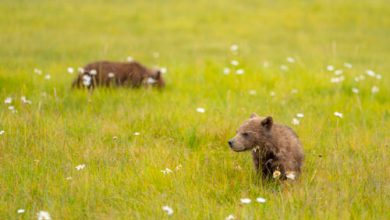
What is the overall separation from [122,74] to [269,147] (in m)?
4.65

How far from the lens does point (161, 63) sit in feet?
39.1

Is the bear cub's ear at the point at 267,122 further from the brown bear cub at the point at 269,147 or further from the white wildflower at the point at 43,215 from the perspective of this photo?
the white wildflower at the point at 43,215

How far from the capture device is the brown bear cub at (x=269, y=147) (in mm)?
4859

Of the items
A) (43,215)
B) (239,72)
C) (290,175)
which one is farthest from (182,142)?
(239,72)

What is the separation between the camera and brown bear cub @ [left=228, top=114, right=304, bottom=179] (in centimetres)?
486

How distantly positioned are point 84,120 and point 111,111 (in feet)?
2.23

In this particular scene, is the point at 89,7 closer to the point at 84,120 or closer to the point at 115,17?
the point at 115,17

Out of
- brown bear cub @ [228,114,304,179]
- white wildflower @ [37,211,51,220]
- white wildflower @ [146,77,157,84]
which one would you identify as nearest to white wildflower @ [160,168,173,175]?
brown bear cub @ [228,114,304,179]

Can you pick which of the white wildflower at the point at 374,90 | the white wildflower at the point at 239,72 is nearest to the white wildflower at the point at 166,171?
the white wildflower at the point at 239,72

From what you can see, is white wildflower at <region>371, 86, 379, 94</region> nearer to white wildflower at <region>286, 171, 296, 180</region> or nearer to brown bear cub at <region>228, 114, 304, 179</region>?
brown bear cub at <region>228, 114, 304, 179</region>

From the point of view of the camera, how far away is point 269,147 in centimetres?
500

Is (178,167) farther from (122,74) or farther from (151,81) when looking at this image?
(122,74)

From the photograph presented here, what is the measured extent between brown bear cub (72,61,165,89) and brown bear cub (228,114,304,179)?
369cm

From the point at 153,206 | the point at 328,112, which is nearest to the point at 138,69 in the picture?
the point at 328,112
